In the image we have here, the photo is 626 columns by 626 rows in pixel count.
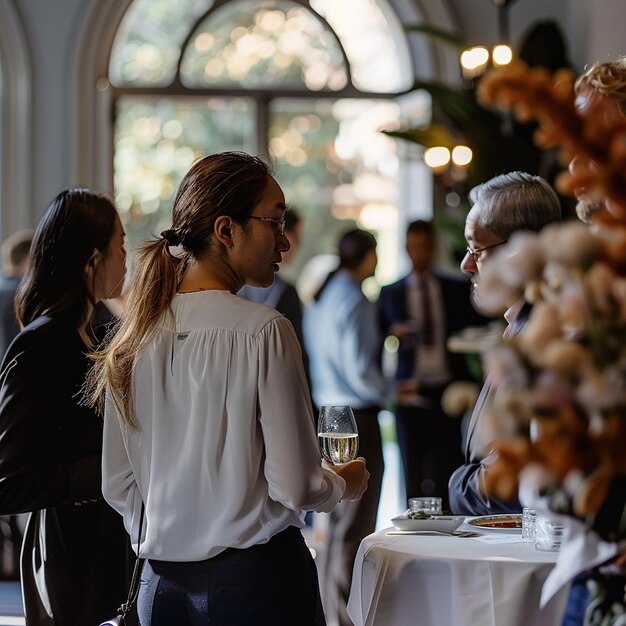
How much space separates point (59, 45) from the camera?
23.9ft

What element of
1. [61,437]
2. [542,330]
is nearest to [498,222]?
[61,437]

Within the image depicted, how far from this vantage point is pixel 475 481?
250cm

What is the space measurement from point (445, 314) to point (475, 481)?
3.82 m

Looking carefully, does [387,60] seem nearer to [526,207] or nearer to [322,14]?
[322,14]

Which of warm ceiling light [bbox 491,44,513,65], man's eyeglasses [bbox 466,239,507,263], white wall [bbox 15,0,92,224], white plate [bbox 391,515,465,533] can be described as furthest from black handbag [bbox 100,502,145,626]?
white wall [bbox 15,0,92,224]

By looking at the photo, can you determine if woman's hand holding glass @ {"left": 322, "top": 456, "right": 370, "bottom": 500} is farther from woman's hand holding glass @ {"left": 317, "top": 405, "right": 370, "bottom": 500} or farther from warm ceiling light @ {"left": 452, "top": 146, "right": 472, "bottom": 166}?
warm ceiling light @ {"left": 452, "top": 146, "right": 472, "bottom": 166}

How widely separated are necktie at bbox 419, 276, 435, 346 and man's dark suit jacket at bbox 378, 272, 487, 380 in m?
0.08

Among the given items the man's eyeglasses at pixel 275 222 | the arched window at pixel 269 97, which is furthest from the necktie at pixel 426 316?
the man's eyeglasses at pixel 275 222

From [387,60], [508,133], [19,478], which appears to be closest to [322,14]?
[387,60]

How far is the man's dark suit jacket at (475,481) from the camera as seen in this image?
8.10ft

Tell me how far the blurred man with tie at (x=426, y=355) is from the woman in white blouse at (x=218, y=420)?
4.08 metres

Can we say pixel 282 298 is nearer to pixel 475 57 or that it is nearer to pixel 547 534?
pixel 475 57

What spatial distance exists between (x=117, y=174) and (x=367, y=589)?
5661 mm

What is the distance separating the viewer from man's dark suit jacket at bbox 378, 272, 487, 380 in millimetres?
6258
